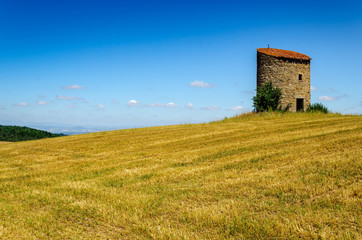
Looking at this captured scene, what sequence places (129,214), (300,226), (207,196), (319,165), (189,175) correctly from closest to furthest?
(300,226) < (129,214) < (207,196) < (319,165) < (189,175)

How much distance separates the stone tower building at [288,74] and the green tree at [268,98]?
538 millimetres

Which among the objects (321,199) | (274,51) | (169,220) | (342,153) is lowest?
(169,220)

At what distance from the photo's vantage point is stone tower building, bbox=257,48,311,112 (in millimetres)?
26641

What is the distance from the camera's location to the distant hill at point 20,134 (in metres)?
31.0

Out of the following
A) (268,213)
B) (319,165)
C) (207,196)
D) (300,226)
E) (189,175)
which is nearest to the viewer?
(300,226)

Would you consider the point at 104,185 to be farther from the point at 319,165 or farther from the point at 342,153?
the point at 342,153

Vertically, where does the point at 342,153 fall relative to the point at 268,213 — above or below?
above

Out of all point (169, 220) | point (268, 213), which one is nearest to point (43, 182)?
point (169, 220)

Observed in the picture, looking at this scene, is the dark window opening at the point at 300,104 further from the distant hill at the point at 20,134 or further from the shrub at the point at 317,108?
the distant hill at the point at 20,134

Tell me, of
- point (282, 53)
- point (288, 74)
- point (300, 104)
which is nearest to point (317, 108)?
point (300, 104)

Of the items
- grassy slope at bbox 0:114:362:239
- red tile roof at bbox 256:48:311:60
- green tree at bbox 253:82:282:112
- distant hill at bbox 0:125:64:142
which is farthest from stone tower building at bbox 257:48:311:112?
distant hill at bbox 0:125:64:142

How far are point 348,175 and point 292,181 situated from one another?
1.27 m

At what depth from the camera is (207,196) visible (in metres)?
5.97

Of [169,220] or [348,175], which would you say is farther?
[348,175]
